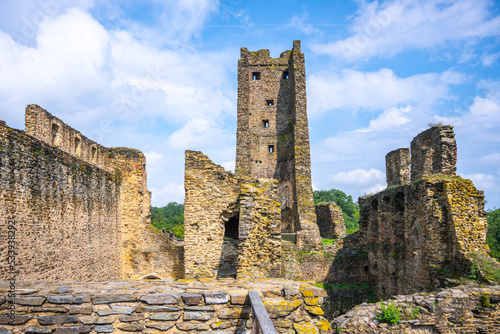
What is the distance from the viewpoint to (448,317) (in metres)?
8.00

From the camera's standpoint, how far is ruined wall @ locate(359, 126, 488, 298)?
984 cm

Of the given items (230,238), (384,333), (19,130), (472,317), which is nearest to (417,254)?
(472,317)

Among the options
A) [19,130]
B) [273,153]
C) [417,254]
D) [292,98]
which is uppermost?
[292,98]

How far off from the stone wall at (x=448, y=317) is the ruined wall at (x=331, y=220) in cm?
1297

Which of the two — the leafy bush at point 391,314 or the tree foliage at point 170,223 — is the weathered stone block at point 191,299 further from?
the tree foliage at point 170,223

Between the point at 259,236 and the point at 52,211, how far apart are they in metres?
6.31

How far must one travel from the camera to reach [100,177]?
Answer: 13336 mm

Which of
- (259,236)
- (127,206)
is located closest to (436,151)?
(259,236)

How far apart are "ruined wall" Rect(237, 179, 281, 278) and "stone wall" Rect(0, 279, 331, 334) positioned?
3.46 metres

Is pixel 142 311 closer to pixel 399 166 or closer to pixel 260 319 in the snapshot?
pixel 260 319

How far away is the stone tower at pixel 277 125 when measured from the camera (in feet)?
77.9

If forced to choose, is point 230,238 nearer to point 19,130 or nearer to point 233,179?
point 233,179

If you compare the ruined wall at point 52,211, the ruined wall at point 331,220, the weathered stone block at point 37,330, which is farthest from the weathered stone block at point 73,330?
the ruined wall at point 331,220

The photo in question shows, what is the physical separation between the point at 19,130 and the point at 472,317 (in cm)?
1262
